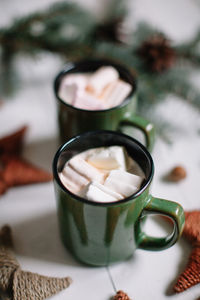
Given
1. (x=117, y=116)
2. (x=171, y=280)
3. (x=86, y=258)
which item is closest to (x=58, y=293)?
(x=86, y=258)

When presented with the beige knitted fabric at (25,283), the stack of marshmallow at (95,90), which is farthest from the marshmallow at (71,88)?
the beige knitted fabric at (25,283)

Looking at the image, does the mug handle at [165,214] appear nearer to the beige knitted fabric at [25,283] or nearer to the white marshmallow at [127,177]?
the white marshmallow at [127,177]

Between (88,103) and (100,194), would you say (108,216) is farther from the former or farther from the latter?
(88,103)

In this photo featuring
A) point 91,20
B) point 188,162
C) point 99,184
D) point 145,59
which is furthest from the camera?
point 91,20

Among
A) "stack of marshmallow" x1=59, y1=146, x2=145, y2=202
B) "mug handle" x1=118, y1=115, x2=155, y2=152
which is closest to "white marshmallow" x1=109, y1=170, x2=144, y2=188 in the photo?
"stack of marshmallow" x1=59, y1=146, x2=145, y2=202

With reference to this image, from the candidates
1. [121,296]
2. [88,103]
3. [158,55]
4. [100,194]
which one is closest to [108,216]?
[100,194]

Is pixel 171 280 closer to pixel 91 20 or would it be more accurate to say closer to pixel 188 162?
pixel 188 162
